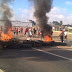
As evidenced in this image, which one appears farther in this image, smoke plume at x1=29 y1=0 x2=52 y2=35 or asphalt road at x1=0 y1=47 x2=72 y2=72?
smoke plume at x1=29 y1=0 x2=52 y2=35

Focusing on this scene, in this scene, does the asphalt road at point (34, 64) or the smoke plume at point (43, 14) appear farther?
the smoke plume at point (43, 14)

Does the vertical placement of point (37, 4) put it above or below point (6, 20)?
above

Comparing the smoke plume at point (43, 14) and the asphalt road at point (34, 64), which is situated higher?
the smoke plume at point (43, 14)

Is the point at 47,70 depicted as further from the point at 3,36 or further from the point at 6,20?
the point at 6,20

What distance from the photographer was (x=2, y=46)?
9.54 metres

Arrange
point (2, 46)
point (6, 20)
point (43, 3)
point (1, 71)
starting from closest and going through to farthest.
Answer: point (1, 71) → point (2, 46) → point (43, 3) → point (6, 20)

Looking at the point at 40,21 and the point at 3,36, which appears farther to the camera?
the point at 40,21

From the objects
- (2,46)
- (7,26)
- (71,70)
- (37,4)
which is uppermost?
(37,4)

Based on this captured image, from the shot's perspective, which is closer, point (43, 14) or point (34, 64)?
point (34, 64)

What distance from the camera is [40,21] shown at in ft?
40.1

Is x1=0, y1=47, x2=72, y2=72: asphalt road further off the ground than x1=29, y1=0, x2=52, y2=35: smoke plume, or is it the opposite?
x1=29, y1=0, x2=52, y2=35: smoke plume

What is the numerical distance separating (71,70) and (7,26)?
994cm

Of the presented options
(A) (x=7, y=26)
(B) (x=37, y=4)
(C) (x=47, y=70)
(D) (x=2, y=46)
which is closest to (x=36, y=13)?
(B) (x=37, y=4)

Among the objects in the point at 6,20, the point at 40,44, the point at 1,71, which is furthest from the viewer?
the point at 6,20
